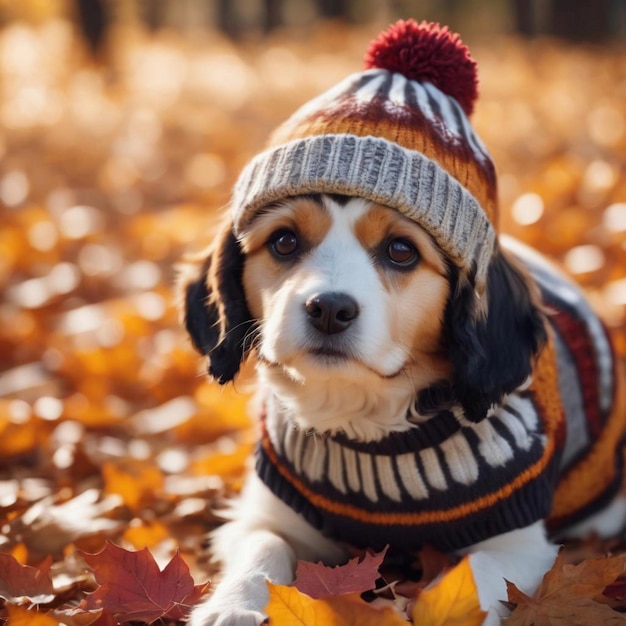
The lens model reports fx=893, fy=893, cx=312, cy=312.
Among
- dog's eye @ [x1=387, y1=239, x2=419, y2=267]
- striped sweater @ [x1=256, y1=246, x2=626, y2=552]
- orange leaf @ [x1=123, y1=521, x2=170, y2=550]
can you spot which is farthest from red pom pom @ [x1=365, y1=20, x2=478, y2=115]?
orange leaf @ [x1=123, y1=521, x2=170, y2=550]

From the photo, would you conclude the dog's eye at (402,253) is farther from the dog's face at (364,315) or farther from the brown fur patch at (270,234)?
the brown fur patch at (270,234)

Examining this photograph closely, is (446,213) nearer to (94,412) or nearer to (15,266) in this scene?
(94,412)

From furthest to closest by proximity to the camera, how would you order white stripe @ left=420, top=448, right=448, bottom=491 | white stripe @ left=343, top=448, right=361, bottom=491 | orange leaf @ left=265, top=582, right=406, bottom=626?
white stripe @ left=343, top=448, right=361, bottom=491 < white stripe @ left=420, top=448, right=448, bottom=491 < orange leaf @ left=265, top=582, right=406, bottom=626

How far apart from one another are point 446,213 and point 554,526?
4.08ft

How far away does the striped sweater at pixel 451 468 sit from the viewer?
7.84 feet

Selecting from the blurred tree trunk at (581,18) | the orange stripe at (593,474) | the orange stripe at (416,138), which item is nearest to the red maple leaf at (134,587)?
the orange stripe at (416,138)

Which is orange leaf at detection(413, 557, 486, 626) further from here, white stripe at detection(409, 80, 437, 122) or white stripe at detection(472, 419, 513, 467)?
white stripe at detection(409, 80, 437, 122)

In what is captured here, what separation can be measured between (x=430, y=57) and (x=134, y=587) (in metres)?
1.65

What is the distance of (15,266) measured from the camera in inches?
211

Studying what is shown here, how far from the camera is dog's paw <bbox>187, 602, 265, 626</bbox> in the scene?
2109 millimetres

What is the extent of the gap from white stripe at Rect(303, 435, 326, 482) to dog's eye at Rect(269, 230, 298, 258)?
0.55m

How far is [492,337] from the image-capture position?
7.99ft

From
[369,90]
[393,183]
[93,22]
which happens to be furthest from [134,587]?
[93,22]

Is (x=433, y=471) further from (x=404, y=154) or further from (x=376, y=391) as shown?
(x=404, y=154)
